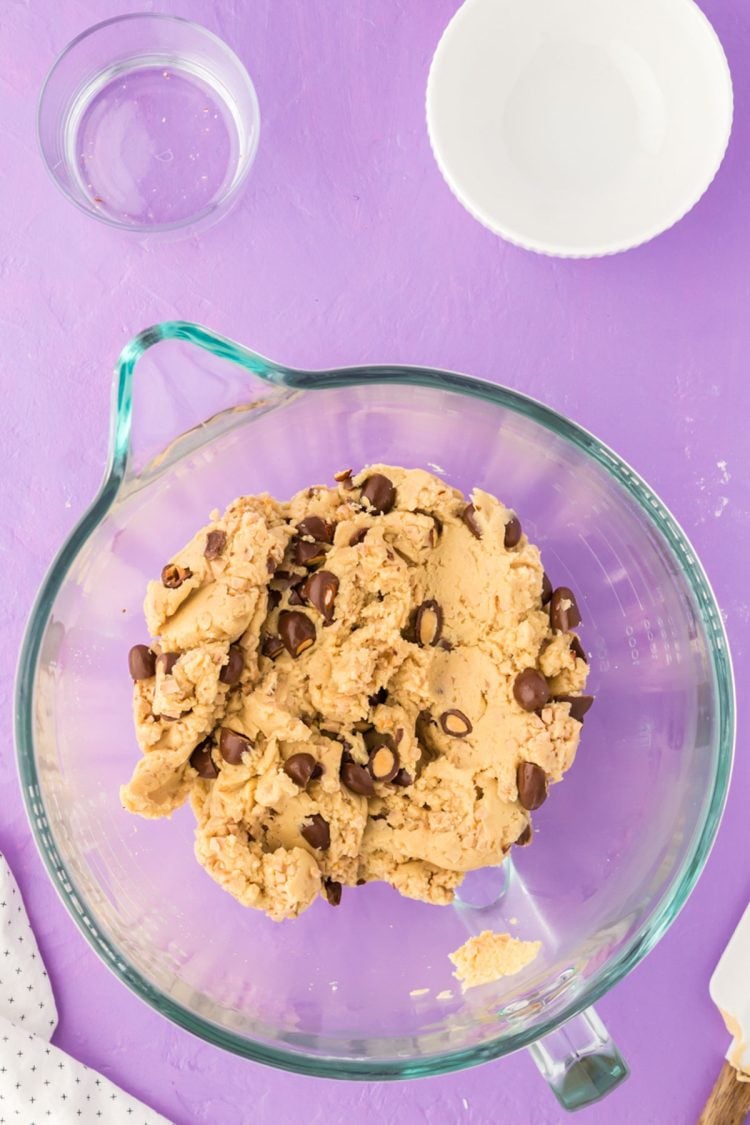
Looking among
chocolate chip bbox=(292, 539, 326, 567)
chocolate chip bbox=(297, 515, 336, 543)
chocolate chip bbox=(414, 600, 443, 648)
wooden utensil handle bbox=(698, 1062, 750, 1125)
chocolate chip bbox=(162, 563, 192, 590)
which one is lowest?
wooden utensil handle bbox=(698, 1062, 750, 1125)

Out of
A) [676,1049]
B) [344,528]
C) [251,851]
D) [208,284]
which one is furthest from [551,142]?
[676,1049]

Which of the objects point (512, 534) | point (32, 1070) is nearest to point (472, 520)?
point (512, 534)

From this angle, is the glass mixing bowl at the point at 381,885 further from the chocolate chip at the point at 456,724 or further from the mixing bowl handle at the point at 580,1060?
the chocolate chip at the point at 456,724

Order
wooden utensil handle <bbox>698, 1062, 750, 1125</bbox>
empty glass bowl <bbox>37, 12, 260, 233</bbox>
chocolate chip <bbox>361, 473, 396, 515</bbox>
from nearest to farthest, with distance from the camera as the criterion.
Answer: chocolate chip <bbox>361, 473, 396, 515</bbox>, wooden utensil handle <bbox>698, 1062, 750, 1125</bbox>, empty glass bowl <bbox>37, 12, 260, 233</bbox>

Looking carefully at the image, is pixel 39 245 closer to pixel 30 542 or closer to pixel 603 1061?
pixel 30 542

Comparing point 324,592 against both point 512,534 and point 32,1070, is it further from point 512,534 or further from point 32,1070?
point 32,1070

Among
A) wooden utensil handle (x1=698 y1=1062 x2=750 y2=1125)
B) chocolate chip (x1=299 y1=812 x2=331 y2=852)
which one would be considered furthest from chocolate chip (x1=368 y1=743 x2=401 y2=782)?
wooden utensil handle (x1=698 y1=1062 x2=750 y2=1125)

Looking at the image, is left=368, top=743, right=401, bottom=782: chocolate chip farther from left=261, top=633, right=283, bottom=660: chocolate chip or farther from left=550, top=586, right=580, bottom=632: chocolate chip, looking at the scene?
left=550, top=586, right=580, bottom=632: chocolate chip
